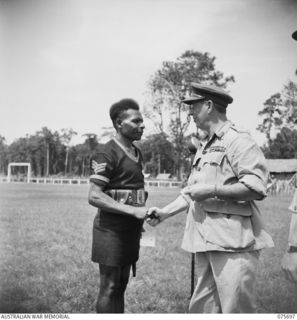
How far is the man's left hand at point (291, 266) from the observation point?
3.40 meters

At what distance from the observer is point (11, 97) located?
15.7 ft

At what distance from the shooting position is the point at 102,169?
11.0 feet

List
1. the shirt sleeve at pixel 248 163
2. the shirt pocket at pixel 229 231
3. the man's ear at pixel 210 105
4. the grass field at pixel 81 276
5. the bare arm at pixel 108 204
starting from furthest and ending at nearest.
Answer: the grass field at pixel 81 276, the bare arm at pixel 108 204, the man's ear at pixel 210 105, the shirt pocket at pixel 229 231, the shirt sleeve at pixel 248 163

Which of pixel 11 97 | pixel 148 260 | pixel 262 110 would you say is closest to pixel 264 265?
pixel 148 260

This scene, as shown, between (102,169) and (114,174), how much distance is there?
144 mm

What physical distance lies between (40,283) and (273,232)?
575cm

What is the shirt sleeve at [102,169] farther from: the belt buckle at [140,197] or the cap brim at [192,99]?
the cap brim at [192,99]

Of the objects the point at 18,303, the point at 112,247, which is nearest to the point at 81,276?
the point at 18,303

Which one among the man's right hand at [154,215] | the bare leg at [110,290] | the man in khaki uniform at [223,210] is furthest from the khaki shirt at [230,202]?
the bare leg at [110,290]

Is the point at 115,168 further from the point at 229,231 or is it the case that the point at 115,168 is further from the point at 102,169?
the point at 229,231

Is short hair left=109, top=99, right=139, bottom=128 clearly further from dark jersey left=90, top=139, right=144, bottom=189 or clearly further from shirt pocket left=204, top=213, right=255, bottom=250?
shirt pocket left=204, top=213, right=255, bottom=250

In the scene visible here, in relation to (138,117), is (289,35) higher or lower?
higher

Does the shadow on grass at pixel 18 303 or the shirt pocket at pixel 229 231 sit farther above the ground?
the shirt pocket at pixel 229 231

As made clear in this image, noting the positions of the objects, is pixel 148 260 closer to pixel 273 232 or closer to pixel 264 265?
pixel 264 265
